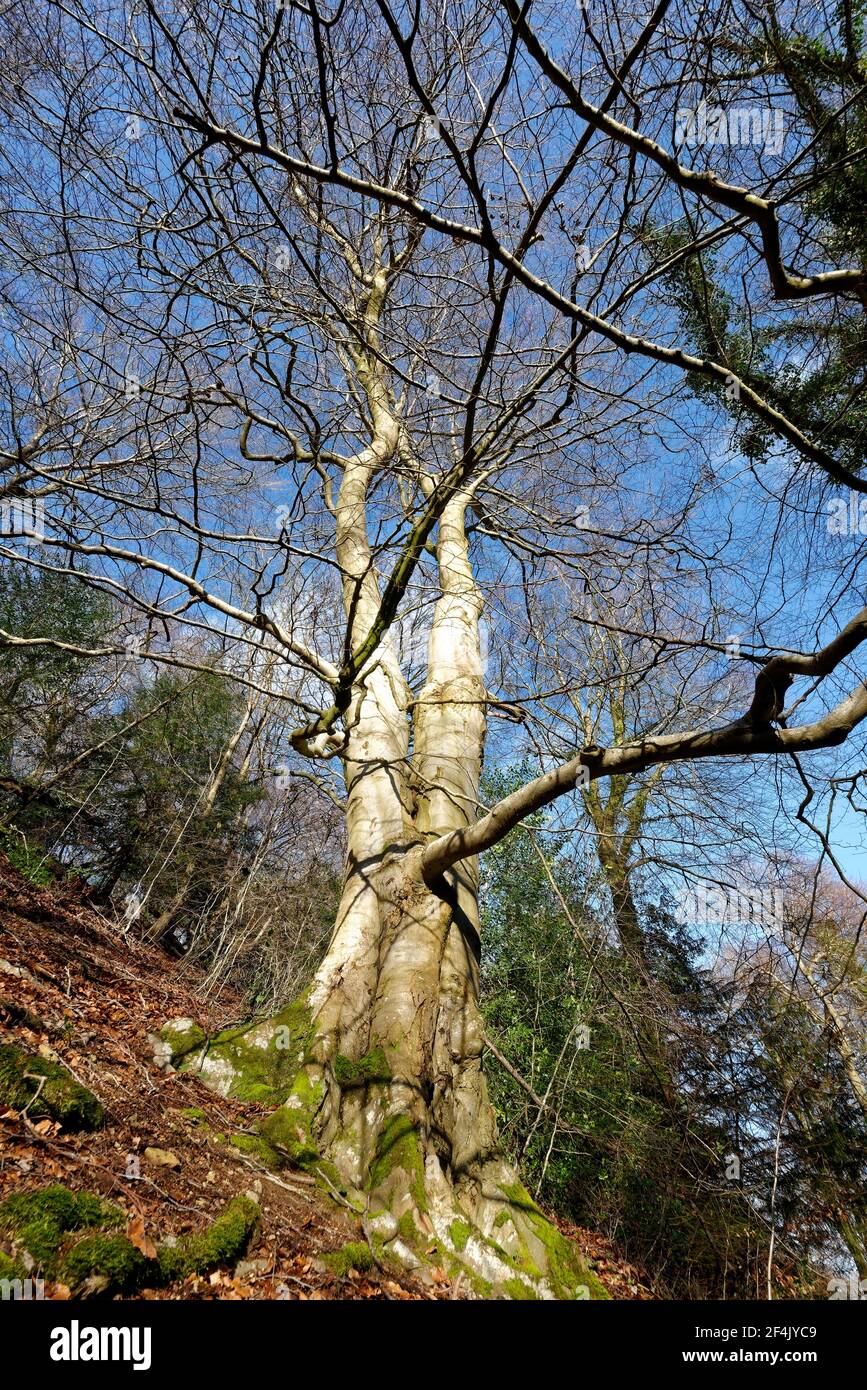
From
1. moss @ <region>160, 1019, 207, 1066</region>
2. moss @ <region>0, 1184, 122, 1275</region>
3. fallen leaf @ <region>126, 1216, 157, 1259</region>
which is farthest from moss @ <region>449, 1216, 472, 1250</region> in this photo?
moss @ <region>160, 1019, 207, 1066</region>

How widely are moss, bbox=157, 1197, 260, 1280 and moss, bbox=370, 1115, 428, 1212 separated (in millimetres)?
689

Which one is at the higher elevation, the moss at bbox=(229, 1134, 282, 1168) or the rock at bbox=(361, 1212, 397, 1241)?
the moss at bbox=(229, 1134, 282, 1168)

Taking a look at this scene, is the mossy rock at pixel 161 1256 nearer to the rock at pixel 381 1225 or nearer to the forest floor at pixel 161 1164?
the forest floor at pixel 161 1164

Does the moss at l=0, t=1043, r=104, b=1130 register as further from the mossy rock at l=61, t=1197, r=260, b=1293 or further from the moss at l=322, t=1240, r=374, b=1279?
the moss at l=322, t=1240, r=374, b=1279

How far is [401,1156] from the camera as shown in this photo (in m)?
2.70

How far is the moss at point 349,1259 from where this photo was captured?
7.06ft

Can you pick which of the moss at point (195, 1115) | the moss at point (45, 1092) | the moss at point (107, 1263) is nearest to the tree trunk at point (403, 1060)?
the moss at point (195, 1115)

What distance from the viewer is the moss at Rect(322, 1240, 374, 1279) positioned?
2152mm

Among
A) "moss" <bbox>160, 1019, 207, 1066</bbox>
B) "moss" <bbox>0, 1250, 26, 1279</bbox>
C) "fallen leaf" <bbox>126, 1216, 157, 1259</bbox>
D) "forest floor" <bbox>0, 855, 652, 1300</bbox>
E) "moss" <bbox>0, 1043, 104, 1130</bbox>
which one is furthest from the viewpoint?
"moss" <bbox>160, 1019, 207, 1066</bbox>

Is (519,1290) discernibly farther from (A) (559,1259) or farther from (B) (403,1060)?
(B) (403,1060)

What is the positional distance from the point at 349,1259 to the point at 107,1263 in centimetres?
93

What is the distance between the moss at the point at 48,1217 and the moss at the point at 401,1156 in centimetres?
124
